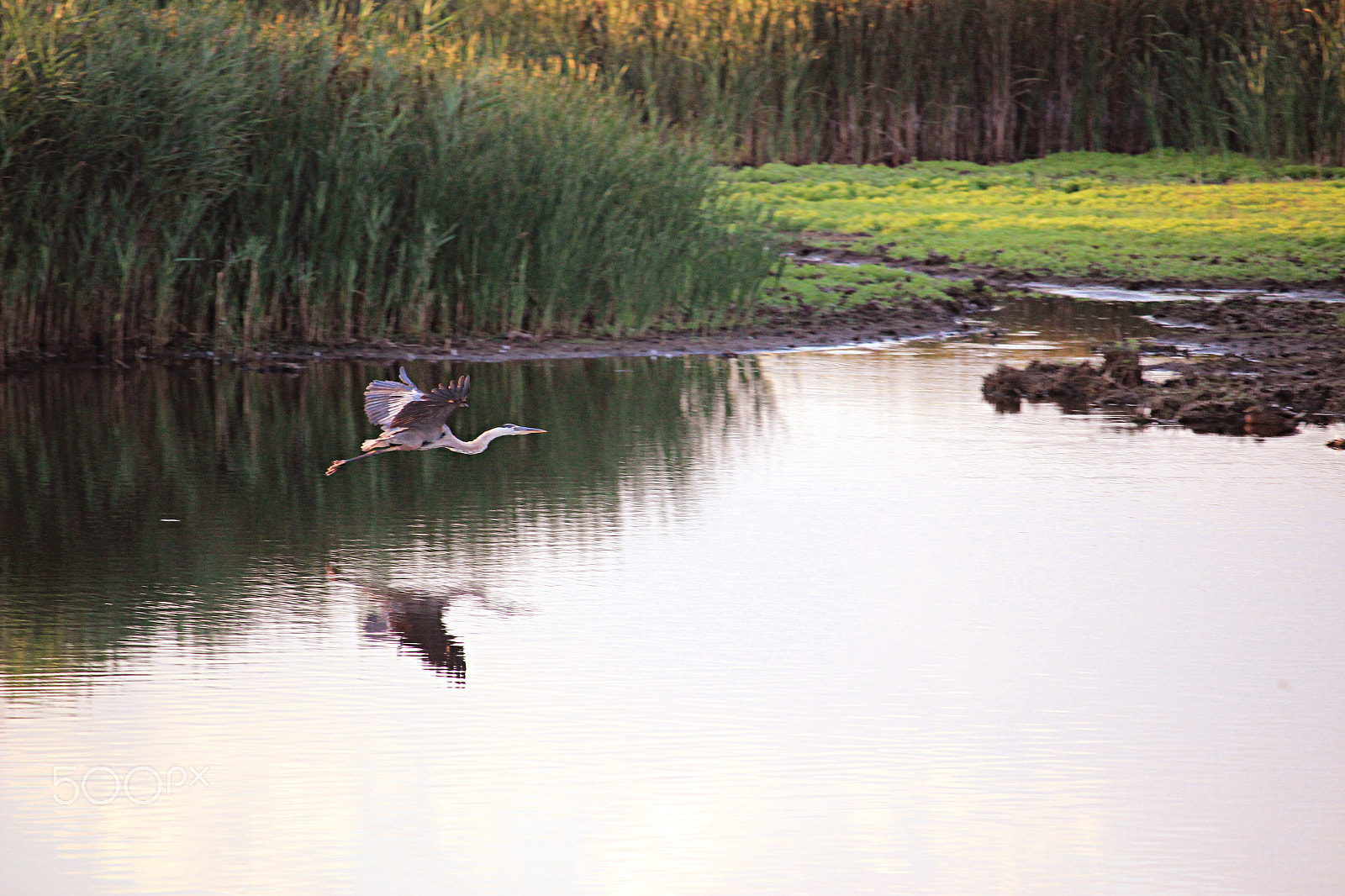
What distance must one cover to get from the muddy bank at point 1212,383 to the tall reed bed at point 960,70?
390 inches

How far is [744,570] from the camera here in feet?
27.8

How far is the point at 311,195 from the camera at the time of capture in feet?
48.0

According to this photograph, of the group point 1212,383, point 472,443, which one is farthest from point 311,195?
point 1212,383

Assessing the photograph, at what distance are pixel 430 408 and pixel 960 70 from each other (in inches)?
709

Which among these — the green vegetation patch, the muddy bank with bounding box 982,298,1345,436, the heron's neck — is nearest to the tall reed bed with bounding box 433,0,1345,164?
the green vegetation patch

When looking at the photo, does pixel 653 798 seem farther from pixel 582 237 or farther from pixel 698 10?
pixel 698 10

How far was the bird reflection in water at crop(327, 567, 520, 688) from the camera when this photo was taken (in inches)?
281

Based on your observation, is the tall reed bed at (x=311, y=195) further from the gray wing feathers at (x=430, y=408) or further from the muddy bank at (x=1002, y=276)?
the gray wing feathers at (x=430, y=408)

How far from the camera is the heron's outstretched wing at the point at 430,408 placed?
8469 mm

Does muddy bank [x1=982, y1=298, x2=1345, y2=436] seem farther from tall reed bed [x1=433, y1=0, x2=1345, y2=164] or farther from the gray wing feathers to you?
tall reed bed [x1=433, y1=0, x2=1345, y2=164]

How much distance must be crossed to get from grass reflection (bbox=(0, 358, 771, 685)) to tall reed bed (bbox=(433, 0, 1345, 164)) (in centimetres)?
1086

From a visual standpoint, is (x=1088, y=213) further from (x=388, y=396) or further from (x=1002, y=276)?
(x=388, y=396)

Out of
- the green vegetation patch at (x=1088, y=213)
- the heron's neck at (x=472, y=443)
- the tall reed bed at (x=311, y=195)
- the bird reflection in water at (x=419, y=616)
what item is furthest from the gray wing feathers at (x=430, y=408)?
the green vegetation patch at (x=1088, y=213)

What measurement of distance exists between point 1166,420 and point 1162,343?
3084 millimetres
